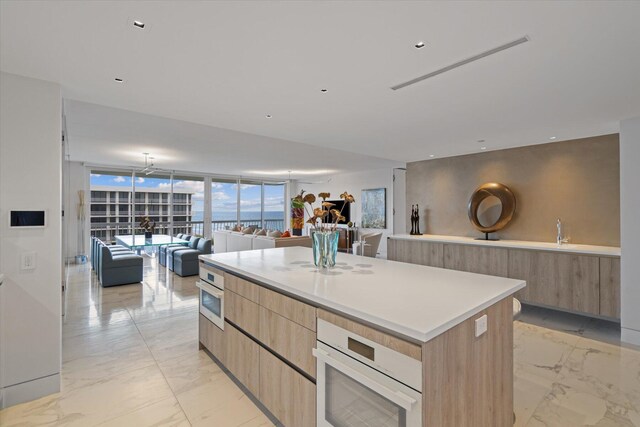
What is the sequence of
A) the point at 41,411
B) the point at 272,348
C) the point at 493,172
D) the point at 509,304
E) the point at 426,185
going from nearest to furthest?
the point at 509,304 < the point at 272,348 < the point at 41,411 < the point at 493,172 < the point at 426,185

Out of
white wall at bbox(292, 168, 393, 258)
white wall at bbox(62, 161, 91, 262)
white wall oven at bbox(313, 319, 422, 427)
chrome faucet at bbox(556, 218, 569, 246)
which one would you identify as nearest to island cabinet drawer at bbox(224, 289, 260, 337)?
white wall oven at bbox(313, 319, 422, 427)

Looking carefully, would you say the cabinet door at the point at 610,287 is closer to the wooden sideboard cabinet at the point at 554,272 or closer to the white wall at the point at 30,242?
the wooden sideboard cabinet at the point at 554,272

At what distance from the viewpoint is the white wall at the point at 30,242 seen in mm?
2188

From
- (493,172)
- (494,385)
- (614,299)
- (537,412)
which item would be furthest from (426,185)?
(494,385)

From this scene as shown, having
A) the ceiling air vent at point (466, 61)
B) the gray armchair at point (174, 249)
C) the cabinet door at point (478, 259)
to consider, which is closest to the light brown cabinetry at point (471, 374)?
the ceiling air vent at point (466, 61)

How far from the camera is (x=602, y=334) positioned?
346 centimetres

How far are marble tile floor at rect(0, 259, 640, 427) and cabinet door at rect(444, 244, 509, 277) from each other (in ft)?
2.42

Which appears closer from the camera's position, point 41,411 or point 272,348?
point 272,348

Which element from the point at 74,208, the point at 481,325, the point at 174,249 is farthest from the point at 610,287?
the point at 74,208

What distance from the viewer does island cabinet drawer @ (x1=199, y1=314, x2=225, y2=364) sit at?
2.54m

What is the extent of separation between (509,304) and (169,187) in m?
9.40

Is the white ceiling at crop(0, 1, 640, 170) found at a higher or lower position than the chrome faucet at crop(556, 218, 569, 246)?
higher

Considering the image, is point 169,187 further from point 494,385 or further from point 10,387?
point 494,385

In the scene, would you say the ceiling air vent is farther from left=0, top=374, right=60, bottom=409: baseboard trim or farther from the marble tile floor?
left=0, top=374, right=60, bottom=409: baseboard trim
